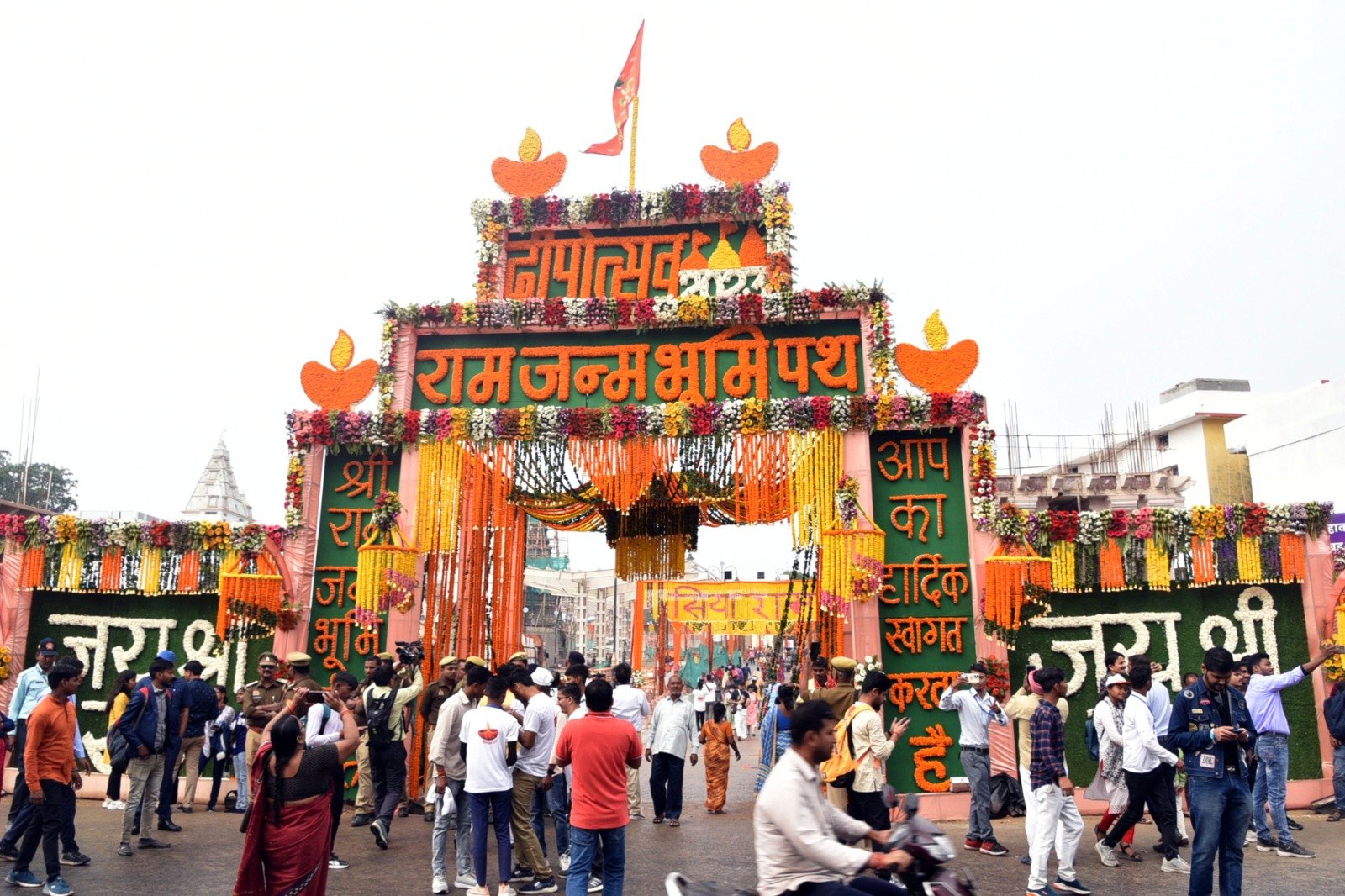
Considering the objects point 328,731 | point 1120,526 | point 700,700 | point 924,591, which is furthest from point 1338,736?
point 700,700

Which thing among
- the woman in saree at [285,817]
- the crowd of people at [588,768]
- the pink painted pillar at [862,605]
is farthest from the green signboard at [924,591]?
the woman in saree at [285,817]

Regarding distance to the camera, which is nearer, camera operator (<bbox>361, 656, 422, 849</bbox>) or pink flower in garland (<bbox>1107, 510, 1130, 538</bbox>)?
camera operator (<bbox>361, 656, 422, 849</bbox>)

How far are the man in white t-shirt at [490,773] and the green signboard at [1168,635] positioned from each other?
22.2 feet

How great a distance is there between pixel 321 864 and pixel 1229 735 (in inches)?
205

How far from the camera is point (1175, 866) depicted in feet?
27.4

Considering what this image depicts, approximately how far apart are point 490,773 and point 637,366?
257 inches

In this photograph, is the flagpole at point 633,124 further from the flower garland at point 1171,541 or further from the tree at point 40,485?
the tree at point 40,485

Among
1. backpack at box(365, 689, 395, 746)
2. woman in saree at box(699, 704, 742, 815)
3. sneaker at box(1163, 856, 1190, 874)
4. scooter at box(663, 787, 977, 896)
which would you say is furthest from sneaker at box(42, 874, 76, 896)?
sneaker at box(1163, 856, 1190, 874)

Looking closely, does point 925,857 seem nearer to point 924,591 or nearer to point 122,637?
point 924,591

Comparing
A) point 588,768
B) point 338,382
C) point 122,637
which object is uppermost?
point 338,382

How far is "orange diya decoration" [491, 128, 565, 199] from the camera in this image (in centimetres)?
1383

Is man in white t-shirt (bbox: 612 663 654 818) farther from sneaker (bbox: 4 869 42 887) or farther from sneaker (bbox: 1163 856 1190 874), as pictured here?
sneaker (bbox: 4 869 42 887)

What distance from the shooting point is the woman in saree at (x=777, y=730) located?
33.3 ft

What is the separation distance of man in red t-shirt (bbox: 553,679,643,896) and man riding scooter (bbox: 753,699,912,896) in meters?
2.13
